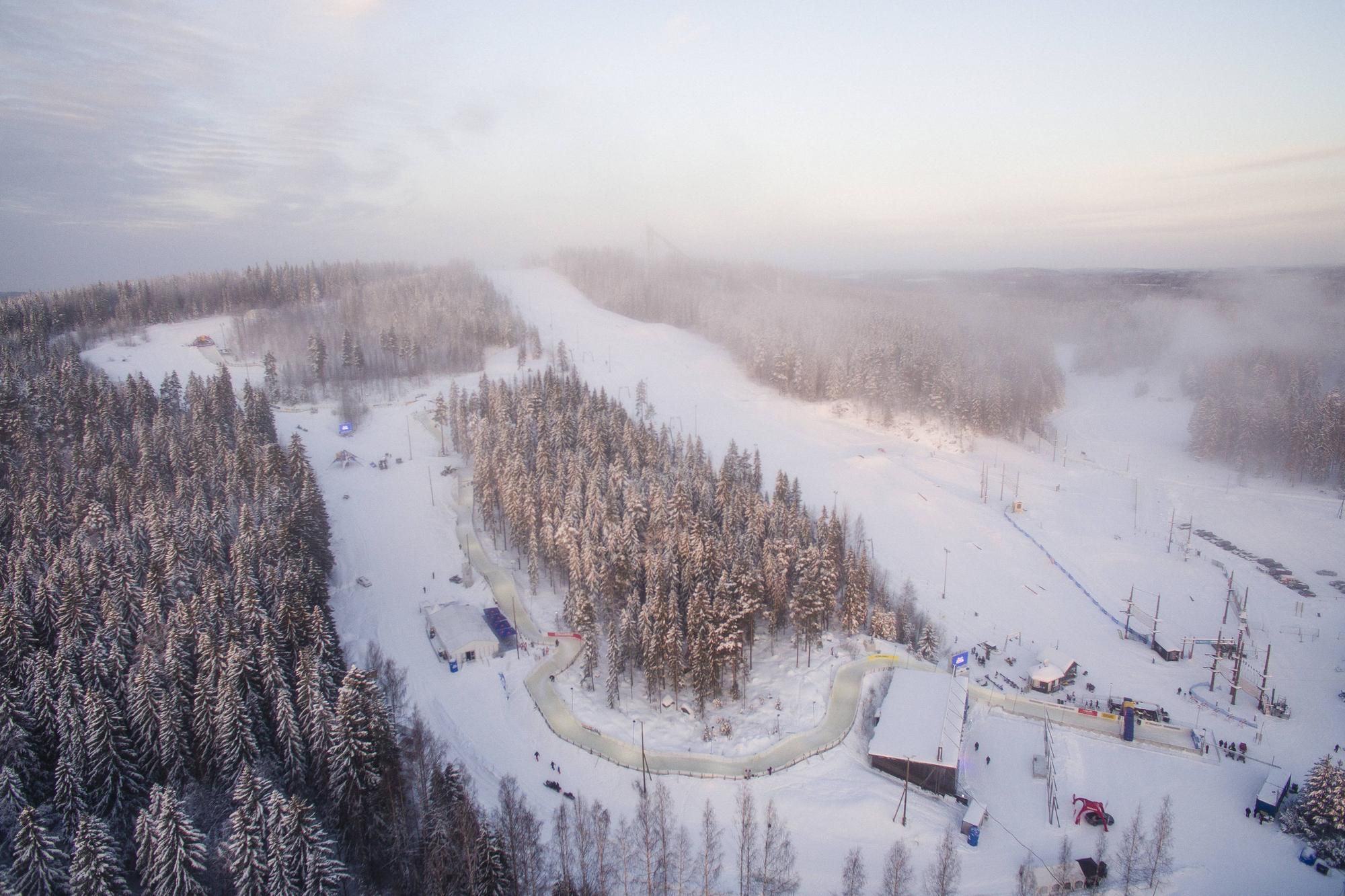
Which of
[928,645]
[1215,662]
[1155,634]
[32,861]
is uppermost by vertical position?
[32,861]

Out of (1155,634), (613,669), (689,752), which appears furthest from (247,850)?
(1155,634)

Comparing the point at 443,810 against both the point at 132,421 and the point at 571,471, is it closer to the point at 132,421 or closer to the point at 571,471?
the point at 571,471

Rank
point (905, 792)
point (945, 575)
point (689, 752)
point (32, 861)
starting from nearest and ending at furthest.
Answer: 1. point (32, 861)
2. point (905, 792)
3. point (689, 752)
4. point (945, 575)

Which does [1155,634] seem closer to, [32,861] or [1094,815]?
[1094,815]

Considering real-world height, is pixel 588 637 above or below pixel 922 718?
above

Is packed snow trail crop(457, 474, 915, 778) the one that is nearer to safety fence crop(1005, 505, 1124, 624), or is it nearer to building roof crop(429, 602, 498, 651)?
building roof crop(429, 602, 498, 651)

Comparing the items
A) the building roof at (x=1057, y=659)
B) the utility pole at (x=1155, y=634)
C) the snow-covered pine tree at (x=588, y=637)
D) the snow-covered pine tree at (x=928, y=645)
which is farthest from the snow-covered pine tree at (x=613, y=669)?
the utility pole at (x=1155, y=634)
